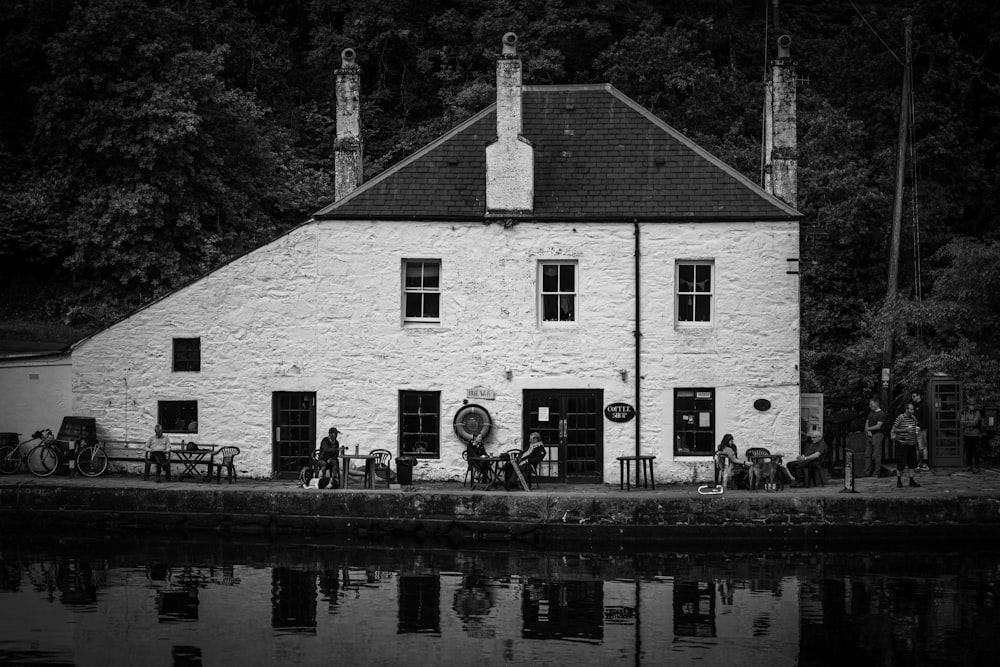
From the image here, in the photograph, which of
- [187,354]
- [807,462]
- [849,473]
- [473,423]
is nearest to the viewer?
[849,473]

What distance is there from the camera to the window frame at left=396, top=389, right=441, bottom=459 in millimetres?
29391

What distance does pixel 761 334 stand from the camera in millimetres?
29203

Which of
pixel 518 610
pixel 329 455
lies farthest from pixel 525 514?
pixel 518 610

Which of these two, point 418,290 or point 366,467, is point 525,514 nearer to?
point 366,467

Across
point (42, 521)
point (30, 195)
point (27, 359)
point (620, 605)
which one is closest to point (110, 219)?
point (30, 195)

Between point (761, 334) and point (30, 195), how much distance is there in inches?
1039

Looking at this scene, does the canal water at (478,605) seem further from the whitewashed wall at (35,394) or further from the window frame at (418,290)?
the window frame at (418,290)

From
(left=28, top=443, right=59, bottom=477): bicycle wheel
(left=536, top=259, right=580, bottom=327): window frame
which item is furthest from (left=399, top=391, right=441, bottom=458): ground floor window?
(left=28, top=443, right=59, bottom=477): bicycle wheel

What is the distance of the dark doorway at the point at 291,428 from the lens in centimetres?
2966

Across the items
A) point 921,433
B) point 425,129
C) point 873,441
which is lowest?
point 873,441

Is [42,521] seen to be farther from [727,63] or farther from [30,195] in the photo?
[727,63]

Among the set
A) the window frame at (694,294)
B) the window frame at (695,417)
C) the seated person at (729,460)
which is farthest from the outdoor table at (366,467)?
the window frame at (694,294)

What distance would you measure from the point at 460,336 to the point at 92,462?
27.1ft

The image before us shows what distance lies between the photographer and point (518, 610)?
68.4ft
